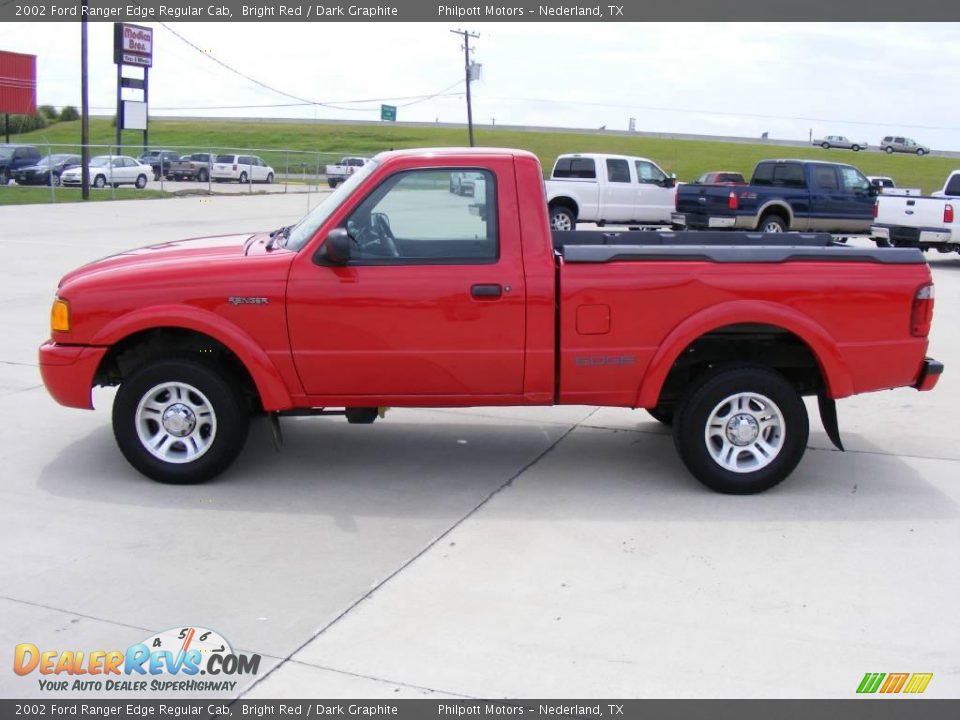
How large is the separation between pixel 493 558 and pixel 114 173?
38868 mm

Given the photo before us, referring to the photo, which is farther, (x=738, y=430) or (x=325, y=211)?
(x=325, y=211)

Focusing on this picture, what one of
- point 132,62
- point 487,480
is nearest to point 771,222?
point 487,480

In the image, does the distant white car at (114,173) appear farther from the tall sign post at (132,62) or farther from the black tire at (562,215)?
the black tire at (562,215)

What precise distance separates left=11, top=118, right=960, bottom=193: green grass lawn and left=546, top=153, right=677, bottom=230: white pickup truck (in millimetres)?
43689

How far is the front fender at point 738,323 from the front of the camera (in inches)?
231

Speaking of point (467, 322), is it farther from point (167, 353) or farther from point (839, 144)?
point (839, 144)

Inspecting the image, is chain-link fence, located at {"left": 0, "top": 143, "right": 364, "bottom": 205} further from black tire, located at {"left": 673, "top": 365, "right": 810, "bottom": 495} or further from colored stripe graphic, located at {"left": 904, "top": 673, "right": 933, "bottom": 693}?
colored stripe graphic, located at {"left": 904, "top": 673, "right": 933, "bottom": 693}

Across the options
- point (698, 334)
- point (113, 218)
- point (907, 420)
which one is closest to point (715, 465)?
point (698, 334)

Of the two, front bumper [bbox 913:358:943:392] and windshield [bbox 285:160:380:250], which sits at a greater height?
windshield [bbox 285:160:380:250]

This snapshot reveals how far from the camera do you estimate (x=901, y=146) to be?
3366 inches

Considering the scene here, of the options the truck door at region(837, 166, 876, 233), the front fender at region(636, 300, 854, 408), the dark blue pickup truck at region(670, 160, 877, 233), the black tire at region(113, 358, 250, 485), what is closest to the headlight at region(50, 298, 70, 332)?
the black tire at region(113, 358, 250, 485)

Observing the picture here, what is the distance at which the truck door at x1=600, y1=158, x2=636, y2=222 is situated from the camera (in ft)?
78.4

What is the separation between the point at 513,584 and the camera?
4746 millimetres

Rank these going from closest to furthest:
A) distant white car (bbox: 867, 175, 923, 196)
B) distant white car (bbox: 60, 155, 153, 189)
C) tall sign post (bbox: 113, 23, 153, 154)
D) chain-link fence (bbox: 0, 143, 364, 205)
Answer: distant white car (bbox: 867, 175, 923, 196)
chain-link fence (bbox: 0, 143, 364, 205)
distant white car (bbox: 60, 155, 153, 189)
tall sign post (bbox: 113, 23, 153, 154)
